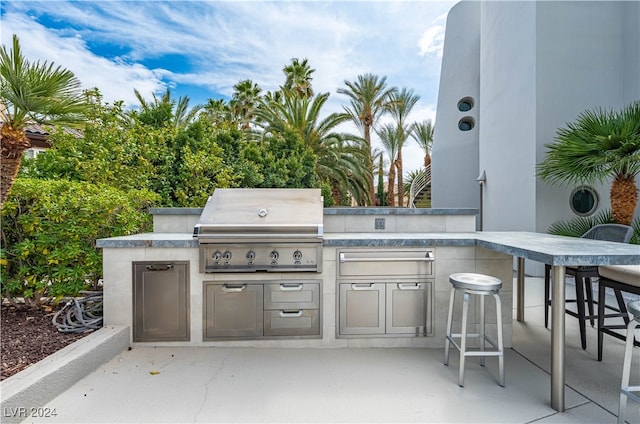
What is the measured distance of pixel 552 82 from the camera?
259 inches

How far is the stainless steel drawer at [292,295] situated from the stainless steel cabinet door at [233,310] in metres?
0.08

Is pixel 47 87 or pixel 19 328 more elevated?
pixel 47 87

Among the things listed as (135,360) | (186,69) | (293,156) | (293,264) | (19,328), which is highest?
(186,69)

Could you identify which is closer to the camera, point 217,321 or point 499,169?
point 217,321

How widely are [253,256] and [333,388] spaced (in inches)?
50.2

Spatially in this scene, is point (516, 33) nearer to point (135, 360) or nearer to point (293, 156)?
point (293, 156)

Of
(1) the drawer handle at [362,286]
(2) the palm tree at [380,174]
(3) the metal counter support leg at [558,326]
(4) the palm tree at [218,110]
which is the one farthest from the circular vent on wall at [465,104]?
(3) the metal counter support leg at [558,326]

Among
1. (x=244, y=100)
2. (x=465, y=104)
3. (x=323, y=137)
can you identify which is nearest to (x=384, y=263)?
(x=323, y=137)

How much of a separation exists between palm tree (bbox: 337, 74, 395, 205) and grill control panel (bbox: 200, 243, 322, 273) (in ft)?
41.3

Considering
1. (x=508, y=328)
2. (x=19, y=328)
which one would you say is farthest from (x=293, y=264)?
(x=19, y=328)

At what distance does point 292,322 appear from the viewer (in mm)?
3135

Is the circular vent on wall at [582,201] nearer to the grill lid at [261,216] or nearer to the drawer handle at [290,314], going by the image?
the grill lid at [261,216]

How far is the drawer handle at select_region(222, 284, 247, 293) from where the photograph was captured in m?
3.07

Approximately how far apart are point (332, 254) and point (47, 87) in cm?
257
